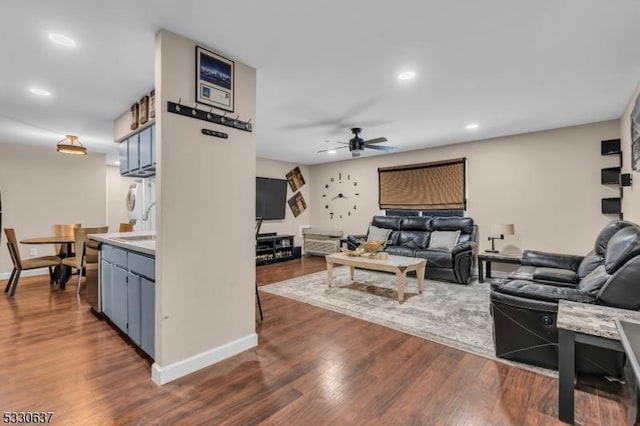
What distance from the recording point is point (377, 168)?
7008mm

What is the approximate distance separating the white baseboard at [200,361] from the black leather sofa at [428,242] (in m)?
3.43

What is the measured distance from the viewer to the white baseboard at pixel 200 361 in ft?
6.82

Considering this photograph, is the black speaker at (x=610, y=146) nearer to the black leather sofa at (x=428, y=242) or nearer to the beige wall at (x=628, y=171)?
the beige wall at (x=628, y=171)

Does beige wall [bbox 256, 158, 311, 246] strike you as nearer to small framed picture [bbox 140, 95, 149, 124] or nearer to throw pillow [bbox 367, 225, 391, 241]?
throw pillow [bbox 367, 225, 391, 241]

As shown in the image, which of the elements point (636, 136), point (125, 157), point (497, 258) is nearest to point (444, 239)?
point (497, 258)

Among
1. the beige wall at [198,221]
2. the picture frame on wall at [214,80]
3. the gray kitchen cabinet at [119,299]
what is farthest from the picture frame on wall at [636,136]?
the gray kitchen cabinet at [119,299]

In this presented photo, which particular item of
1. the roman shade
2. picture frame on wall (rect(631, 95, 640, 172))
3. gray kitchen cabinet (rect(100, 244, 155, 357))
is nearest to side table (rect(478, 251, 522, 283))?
the roman shade

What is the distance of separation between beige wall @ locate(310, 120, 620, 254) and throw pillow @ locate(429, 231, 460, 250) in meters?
0.58

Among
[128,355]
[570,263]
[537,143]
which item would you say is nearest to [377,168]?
[537,143]

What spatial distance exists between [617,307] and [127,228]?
6188 mm

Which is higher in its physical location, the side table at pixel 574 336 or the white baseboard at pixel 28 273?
the side table at pixel 574 336

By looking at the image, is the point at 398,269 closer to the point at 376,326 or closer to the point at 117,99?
the point at 376,326

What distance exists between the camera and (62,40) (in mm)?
2191

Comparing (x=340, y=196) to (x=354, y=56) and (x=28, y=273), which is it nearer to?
(x=354, y=56)
